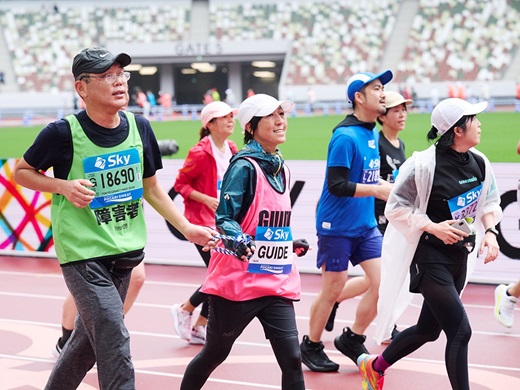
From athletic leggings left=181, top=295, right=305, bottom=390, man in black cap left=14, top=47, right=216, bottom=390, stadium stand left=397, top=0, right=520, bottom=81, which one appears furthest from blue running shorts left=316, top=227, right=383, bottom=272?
stadium stand left=397, top=0, right=520, bottom=81

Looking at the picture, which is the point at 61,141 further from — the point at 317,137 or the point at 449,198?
the point at 317,137

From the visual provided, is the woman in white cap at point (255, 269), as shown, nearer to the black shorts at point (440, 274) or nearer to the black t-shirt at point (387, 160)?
the black shorts at point (440, 274)

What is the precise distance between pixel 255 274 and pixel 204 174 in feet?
8.68

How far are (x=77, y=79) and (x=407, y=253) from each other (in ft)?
7.67

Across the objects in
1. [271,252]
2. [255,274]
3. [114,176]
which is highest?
[114,176]

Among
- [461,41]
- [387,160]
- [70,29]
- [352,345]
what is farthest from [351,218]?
[70,29]

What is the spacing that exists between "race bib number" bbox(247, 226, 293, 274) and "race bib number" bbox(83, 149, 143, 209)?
2.44ft

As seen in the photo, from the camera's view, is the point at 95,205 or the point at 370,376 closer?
the point at 95,205

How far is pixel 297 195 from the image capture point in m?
10.7

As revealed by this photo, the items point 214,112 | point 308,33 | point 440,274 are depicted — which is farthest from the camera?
point 308,33

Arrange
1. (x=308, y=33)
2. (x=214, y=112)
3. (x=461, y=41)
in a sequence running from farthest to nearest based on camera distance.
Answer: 1. (x=308, y=33)
2. (x=461, y=41)
3. (x=214, y=112)

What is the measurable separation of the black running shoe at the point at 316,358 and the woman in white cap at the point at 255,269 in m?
1.80

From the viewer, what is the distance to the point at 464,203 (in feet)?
17.2

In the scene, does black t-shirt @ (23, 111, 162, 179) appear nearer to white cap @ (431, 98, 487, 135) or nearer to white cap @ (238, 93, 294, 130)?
white cap @ (238, 93, 294, 130)
